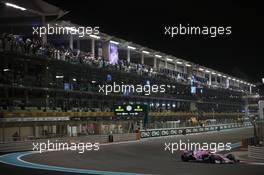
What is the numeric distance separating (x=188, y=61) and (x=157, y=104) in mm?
19258

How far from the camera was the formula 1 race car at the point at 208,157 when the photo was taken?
2509cm

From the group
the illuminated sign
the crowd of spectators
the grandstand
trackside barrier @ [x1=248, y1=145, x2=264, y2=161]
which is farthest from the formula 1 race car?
the illuminated sign

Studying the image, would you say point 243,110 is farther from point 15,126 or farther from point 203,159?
point 203,159

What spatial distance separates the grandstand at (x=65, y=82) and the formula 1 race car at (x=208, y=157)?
649 inches

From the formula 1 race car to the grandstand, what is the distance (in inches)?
649

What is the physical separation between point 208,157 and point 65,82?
26596 millimetres

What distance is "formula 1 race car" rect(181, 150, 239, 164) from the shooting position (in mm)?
25094

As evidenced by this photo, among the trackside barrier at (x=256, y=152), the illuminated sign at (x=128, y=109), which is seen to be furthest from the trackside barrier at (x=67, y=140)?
the trackside barrier at (x=256, y=152)

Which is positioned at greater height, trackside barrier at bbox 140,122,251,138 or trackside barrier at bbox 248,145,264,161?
trackside barrier at bbox 248,145,264,161

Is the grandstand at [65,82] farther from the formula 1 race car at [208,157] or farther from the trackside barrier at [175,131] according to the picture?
the formula 1 race car at [208,157]

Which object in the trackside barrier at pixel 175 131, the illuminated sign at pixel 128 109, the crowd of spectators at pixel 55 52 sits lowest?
the trackside barrier at pixel 175 131

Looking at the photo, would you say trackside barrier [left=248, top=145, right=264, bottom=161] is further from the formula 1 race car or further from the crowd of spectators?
the crowd of spectators

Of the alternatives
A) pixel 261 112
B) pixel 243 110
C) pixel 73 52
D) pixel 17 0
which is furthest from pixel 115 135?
pixel 243 110

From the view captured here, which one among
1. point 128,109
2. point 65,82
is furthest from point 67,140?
point 128,109
